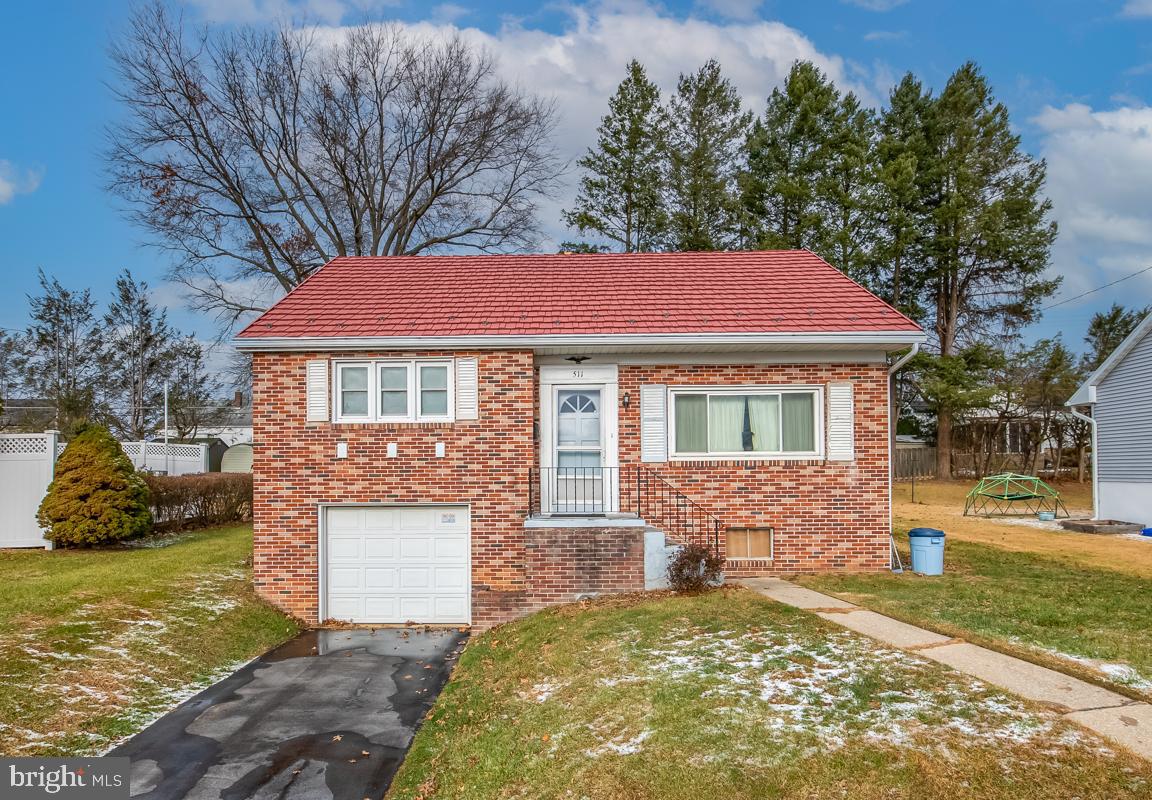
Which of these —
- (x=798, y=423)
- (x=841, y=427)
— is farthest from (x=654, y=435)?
(x=841, y=427)

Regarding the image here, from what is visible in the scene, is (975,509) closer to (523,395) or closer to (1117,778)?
(523,395)

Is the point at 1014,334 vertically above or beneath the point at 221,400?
above

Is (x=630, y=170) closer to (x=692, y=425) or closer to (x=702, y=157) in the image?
(x=702, y=157)

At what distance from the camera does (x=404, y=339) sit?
10.4 metres

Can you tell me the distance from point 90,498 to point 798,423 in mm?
13109

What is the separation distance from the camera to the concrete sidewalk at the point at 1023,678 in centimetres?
466

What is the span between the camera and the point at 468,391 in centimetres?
1049

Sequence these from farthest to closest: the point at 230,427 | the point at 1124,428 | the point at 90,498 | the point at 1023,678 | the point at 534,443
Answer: the point at 230,427
the point at 1124,428
the point at 90,498
the point at 534,443
the point at 1023,678

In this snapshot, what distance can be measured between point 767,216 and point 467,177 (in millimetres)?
11991

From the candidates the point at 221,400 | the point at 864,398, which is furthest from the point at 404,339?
the point at 221,400

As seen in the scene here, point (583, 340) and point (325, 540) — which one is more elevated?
point (583, 340)

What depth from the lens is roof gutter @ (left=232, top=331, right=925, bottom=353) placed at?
404 inches

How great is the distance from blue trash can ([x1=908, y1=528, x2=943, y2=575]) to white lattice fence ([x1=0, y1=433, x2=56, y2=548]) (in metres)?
15.8

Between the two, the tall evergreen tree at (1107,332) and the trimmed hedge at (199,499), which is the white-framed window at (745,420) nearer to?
the trimmed hedge at (199,499)
